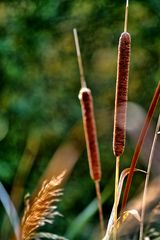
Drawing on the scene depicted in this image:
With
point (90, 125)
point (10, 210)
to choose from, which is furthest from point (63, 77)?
point (90, 125)

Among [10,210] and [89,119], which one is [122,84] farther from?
[10,210]

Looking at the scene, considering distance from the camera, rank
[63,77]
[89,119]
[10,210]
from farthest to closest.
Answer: [63,77] < [10,210] < [89,119]

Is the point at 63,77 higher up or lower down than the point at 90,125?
higher up

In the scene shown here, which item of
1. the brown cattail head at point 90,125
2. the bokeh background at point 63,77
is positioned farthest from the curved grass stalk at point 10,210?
the bokeh background at point 63,77

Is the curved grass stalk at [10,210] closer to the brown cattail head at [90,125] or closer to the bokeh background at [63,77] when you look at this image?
the brown cattail head at [90,125]

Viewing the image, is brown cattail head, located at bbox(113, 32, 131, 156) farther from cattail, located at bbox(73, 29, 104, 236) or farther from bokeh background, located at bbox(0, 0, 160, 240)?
bokeh background, located at bbox(0, 0, 160, 240)

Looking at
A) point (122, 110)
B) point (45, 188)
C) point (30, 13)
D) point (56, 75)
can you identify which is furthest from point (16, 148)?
point (122, 110)

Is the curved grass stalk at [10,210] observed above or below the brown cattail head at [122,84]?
below

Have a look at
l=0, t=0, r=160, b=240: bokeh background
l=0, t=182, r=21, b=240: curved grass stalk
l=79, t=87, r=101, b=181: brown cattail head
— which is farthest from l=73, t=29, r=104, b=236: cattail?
l=0, t=0, r=160, b=240: bokeh background
